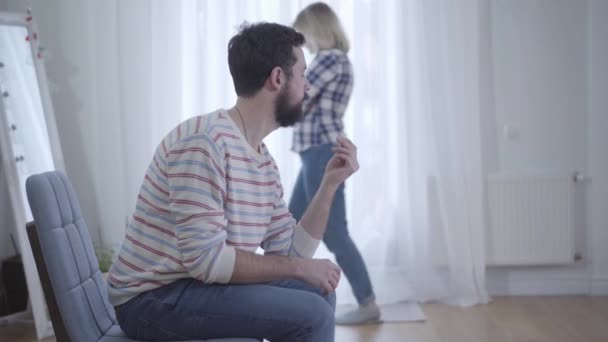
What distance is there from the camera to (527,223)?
3.45 metres

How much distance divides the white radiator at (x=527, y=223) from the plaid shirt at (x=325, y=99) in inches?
37.9

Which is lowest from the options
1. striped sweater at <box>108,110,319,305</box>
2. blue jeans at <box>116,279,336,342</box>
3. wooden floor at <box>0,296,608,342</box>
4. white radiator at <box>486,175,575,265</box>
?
wooden floor at <box>0,296,608,342</box>

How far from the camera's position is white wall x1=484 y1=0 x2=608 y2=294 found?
3.44 m

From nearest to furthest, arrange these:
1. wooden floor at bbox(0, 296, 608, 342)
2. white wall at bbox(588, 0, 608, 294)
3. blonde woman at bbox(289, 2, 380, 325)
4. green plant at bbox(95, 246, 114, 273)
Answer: wooden floor at bbox(0, 296, 608, 342)
blonde woman at bbox(289, 2, 380, 325)
green plant at bbox(95, 246, 114, 273)
white wall at bbox(588, 0, 608, 294)

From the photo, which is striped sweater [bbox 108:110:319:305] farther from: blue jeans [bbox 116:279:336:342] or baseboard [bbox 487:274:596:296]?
baseboard [bbox 487:274:596:296]

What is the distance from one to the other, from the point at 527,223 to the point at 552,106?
599 mm

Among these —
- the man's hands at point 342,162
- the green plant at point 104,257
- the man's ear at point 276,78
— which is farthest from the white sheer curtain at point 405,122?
the man's ear at point 276,78

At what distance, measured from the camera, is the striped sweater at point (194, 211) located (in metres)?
1.30

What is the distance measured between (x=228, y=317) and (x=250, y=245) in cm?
18

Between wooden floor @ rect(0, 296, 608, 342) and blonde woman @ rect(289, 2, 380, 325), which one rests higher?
blonde woman @ rect(289, 2, 380, 325)

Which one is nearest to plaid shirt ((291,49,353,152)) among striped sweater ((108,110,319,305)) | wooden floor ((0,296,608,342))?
wooden floor ((0,296,608,342))

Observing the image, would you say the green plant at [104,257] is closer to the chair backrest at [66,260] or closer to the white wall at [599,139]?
the chair backrest at [66,260]

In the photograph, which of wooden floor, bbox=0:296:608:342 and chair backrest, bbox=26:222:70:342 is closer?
chair backrest, bbox=26:222:70:342

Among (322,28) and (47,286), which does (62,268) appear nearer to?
(47,286)
